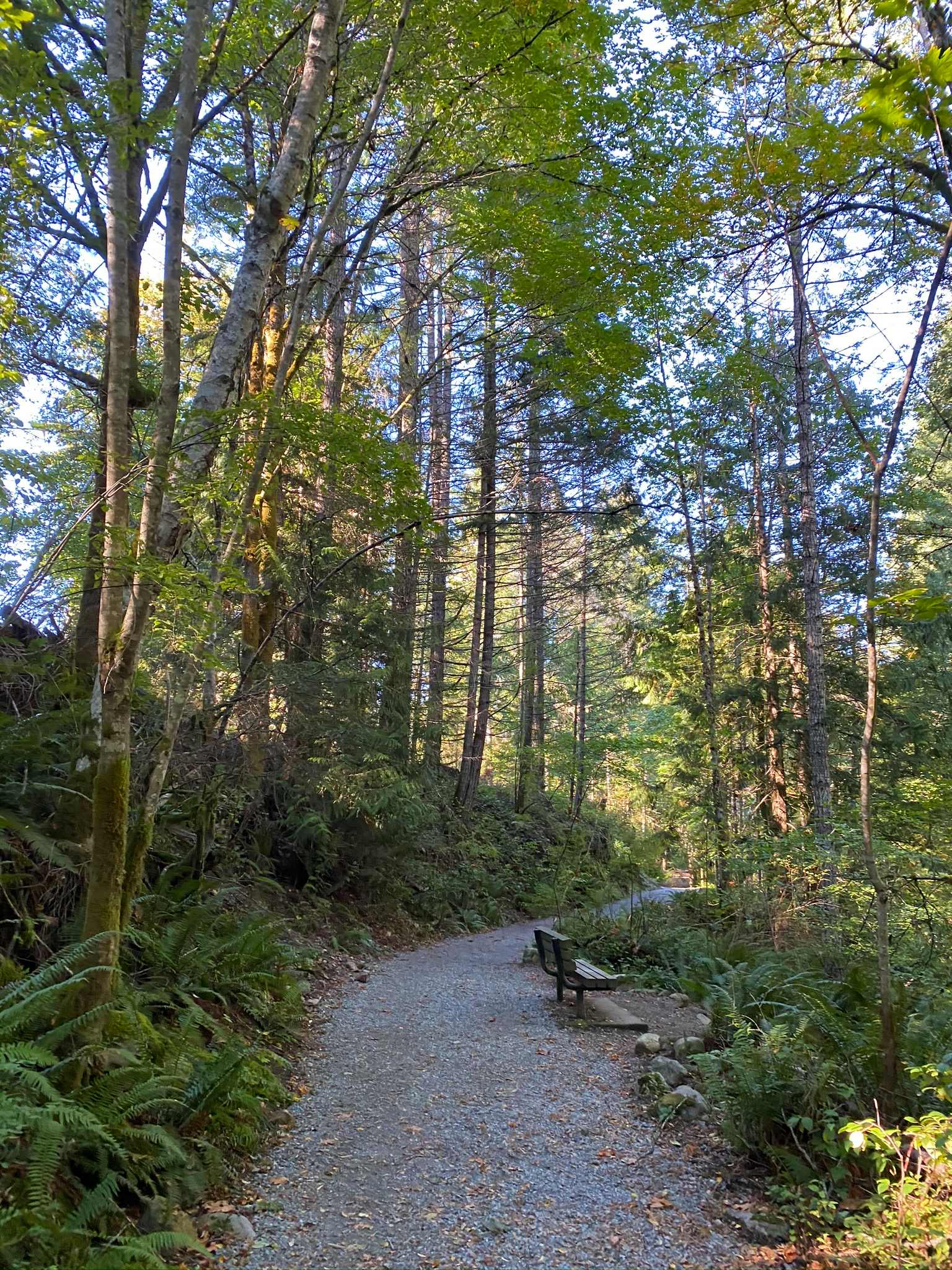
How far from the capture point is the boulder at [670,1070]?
5195 millimetres

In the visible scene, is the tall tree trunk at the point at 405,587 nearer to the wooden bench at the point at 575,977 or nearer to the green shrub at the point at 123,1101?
the wooden bench at the point at 575,977

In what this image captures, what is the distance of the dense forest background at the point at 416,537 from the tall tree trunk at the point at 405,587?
0.16 m

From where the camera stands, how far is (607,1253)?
332cm

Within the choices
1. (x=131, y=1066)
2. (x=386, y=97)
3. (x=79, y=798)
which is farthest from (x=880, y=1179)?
(x=386, y=97)

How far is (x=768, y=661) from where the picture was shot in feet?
46.7

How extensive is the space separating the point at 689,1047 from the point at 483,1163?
7.74ft

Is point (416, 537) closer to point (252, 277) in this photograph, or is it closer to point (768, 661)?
point (252, 277)

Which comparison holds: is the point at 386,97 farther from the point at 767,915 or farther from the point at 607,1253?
the point at 767,915

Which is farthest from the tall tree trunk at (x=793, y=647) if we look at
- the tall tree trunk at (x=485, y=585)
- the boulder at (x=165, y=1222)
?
the boulder at (x=165, y=1222)

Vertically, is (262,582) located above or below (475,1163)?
above

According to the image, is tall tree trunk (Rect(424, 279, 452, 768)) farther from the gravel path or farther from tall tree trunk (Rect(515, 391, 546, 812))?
the gravel path

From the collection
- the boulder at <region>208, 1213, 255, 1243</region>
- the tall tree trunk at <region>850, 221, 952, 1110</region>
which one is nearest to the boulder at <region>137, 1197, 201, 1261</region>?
the boulder at <region>208, 1213, 255, 1243</region>

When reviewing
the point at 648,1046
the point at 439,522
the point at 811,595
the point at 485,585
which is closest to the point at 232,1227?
the point at 648,1046

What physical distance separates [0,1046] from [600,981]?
5.76 m
